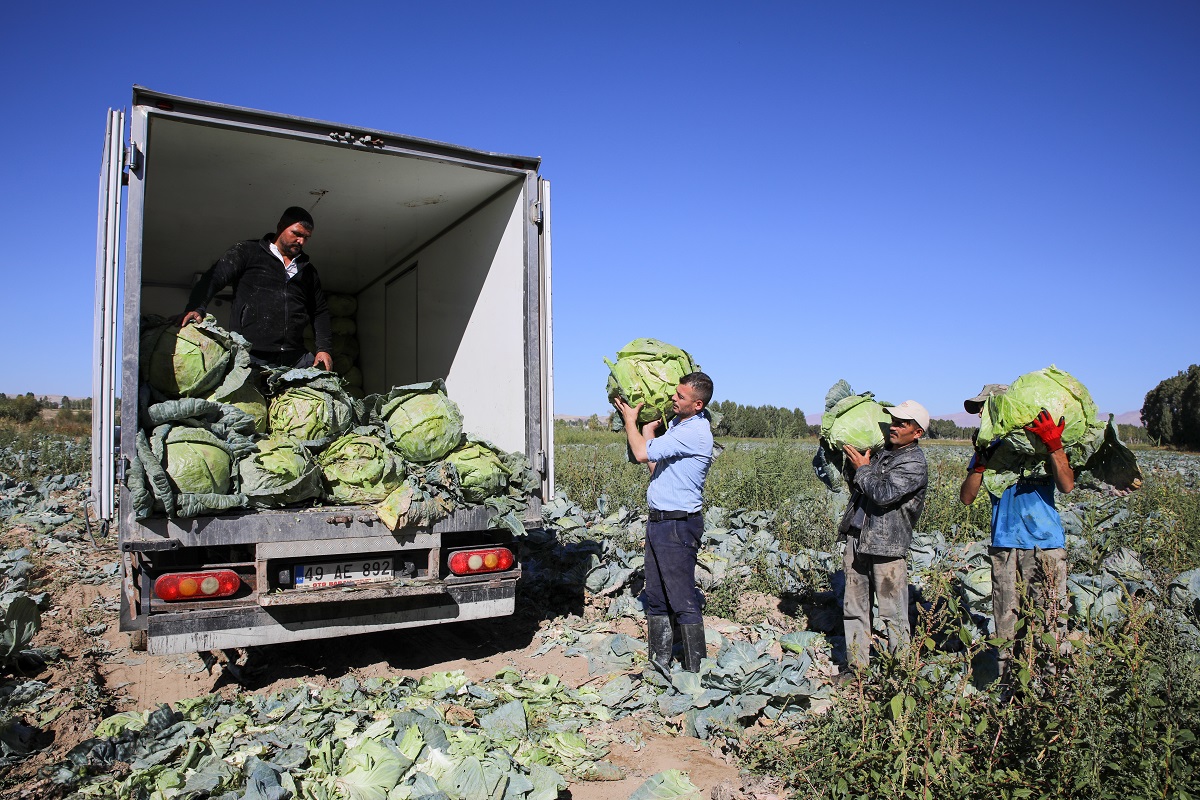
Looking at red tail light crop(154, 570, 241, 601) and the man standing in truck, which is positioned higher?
the man standing in truck

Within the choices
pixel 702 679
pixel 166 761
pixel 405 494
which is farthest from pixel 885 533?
pixel 166 761

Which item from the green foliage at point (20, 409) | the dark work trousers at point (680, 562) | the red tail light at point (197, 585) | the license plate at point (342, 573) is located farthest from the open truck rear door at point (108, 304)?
the green foliage at point (20, 409)

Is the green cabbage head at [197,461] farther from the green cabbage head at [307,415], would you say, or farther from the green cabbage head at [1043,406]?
the green cabbage head at [1043,406]

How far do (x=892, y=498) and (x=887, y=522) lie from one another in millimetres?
190

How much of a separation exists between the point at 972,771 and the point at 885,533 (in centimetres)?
142

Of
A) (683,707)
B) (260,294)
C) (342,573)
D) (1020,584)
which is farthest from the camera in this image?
(260,294)

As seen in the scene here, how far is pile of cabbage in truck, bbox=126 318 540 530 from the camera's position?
3883 mm

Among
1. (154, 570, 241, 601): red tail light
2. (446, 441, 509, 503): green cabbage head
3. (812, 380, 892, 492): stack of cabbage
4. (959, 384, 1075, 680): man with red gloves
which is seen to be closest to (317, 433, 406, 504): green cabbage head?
(446, 441, 509, 503): green cabbage head

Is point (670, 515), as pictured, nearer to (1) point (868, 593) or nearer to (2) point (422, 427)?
(1) point (868, 593)

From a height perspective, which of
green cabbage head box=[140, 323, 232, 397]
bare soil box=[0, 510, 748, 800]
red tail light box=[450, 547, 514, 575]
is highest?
green cabbage head box=[140, 323, 232, 397]

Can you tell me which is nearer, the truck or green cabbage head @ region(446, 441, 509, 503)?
the truck

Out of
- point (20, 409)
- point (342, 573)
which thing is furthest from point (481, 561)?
point (20, 409)

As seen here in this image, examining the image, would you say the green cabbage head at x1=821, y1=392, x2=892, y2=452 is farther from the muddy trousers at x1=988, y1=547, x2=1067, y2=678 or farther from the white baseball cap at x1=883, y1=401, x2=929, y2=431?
the muddy trousers at x1=988, y1=547, x2=1067, y2=678

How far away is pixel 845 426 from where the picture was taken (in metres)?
4.34
